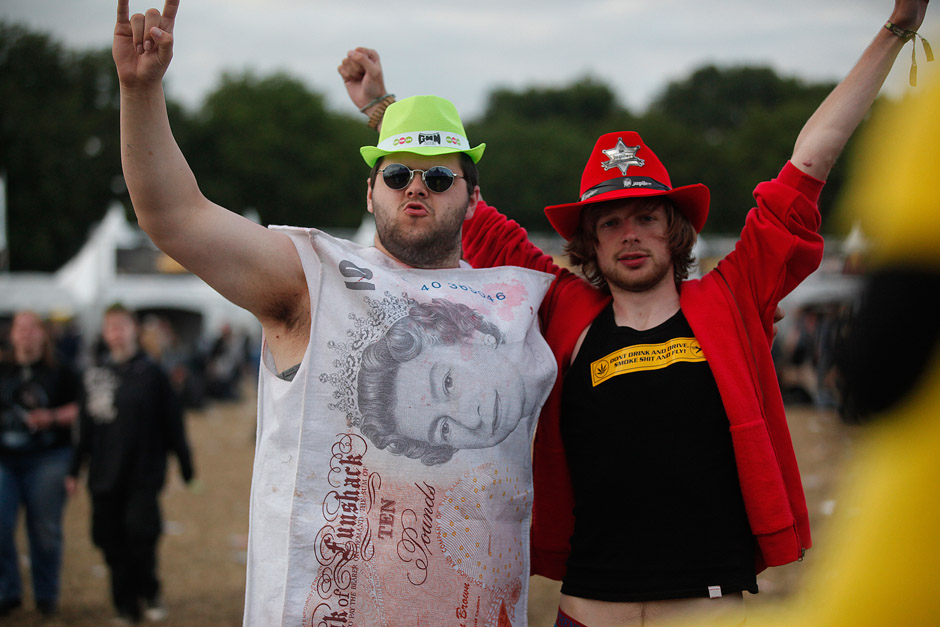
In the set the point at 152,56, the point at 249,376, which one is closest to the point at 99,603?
the point at 152,56

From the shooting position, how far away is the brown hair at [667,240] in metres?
2.90

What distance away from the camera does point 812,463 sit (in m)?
11.5

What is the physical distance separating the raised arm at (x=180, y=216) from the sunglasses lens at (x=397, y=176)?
0.41 meters

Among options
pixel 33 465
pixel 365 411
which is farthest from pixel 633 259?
pixel 33 465

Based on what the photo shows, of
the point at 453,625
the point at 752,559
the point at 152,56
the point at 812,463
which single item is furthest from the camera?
the point at 812,463

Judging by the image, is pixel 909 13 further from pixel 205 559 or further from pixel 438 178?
pixel 205 559

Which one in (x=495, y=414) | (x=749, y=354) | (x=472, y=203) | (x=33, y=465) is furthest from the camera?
(x=33, y=465)

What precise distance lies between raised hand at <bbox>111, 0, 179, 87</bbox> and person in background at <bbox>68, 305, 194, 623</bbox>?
469cm

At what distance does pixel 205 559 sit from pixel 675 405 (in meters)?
6.57

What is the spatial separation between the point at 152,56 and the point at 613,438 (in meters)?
1.72

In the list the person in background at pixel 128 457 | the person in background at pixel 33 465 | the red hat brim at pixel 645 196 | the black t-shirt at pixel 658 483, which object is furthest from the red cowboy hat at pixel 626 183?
the person in background at pixel 33 465

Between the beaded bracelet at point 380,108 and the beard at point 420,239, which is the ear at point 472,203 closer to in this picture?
the beard at point 420,239

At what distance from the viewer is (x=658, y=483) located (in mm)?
2594

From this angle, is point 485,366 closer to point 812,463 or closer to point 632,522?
point 632,522
